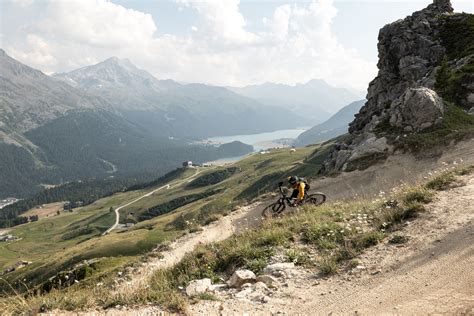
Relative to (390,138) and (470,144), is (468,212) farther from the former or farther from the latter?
(390,138)

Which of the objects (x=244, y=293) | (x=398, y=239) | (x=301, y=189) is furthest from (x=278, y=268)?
(x=301, y=189)

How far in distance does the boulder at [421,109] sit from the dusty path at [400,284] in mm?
26264

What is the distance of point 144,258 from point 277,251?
38.7 feet

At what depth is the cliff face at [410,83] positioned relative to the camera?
122 feet

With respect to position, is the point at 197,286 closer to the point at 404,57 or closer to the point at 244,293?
the point at 244,293

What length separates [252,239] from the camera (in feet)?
50.0

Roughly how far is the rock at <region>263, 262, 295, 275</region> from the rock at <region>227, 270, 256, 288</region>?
66cm

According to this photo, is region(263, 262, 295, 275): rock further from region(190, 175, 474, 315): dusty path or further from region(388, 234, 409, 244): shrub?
region(388, 234, 409, 244): shrub

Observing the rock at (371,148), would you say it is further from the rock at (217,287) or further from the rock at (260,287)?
the rock at (217,287)

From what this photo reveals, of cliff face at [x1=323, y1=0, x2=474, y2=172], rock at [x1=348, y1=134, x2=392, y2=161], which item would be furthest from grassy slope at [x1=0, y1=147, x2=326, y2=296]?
cliff face at [x1=323, y1=0, x2=474, y2=172]

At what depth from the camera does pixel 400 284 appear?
9938 mm

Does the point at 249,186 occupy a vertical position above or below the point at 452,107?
below

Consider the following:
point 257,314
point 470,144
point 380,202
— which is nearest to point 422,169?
point 470,144

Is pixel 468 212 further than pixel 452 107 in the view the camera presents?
No
